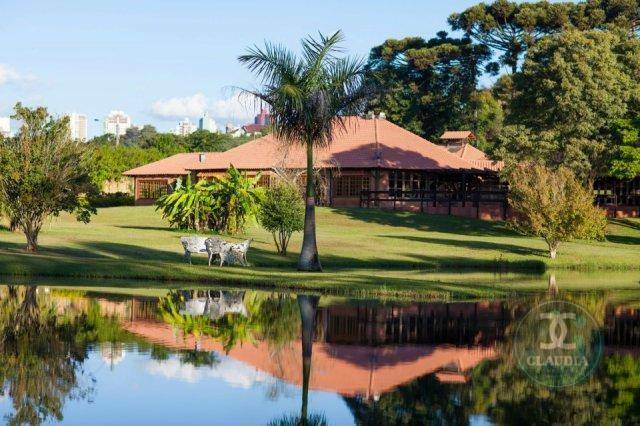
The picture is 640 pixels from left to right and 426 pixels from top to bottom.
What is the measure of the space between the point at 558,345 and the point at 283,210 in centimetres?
2304

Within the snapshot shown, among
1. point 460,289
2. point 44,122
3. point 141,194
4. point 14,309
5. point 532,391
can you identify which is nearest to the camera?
point 532,391

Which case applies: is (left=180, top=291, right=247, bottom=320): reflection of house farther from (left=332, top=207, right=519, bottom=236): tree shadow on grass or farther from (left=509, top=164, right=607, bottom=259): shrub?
(left=332, top=207, right=519, bottom=236): tree shadow on grass

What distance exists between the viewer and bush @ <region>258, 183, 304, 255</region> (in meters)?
40.0

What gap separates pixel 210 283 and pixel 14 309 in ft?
28.2

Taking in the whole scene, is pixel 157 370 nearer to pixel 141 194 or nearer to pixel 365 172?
pixel 365 172

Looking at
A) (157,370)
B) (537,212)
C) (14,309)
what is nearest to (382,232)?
(537,212)

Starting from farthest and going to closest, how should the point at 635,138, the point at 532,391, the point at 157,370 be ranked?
1. the point at 635,138
2. the point at 157,370
3. the point at 532,391

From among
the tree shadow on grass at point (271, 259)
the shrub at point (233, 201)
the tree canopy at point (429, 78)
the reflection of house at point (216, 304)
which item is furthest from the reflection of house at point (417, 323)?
the tree canopy at point (429, 78)

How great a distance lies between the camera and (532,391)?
13.5 meters

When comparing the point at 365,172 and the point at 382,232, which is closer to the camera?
the point at 382,232

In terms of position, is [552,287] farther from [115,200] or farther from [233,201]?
[115,200]

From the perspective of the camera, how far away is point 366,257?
1630 inches

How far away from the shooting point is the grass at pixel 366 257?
3011cm

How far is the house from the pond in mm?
41009
